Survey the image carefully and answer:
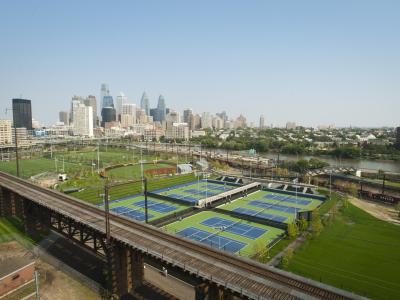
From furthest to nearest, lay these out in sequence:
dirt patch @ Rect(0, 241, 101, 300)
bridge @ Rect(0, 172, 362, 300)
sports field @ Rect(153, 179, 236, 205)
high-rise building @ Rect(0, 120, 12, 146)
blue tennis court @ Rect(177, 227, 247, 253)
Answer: high-rise building @ Rect(0, 120, 12, 146), sports field @ Rect(153, 179, 236, 205), blue tennis court @ Rect(177, 227, 247, 253), dirt patch @ Rect(0, 241, 101, 300), bridge @ Rect(0, 172, 362, 300)

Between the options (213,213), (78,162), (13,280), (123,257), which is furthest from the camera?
(78,162)

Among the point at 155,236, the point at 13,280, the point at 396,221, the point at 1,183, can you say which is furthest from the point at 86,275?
the point at 396,221

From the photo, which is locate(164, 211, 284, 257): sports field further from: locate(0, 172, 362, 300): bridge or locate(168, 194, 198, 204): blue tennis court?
locate(0, 172, 362, 300): bridge

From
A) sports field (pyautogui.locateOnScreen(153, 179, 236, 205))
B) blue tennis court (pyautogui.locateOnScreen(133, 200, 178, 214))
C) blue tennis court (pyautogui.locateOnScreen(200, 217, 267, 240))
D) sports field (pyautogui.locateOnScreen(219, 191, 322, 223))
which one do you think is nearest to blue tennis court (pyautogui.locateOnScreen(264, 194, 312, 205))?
sports field (pyautogui.locateOnScreen(219, 191, 322, 223))

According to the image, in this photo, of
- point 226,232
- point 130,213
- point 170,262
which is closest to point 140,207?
point 130,213

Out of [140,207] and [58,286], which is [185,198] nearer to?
[140,207]

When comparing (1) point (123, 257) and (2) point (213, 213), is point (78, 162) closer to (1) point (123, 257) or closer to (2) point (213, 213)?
(2) point (213, 213)
